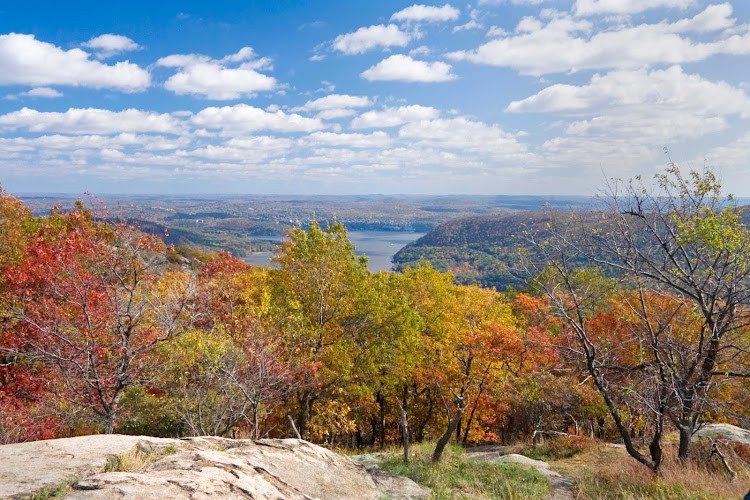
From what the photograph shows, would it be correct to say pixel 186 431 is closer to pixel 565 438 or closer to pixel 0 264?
pixel 0 264

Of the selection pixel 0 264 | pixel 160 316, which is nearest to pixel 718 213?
pixel 160 316

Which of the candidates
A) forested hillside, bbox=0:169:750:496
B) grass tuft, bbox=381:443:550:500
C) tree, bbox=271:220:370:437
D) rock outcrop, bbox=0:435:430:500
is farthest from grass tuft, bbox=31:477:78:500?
tree, bbox=271:220:370:437

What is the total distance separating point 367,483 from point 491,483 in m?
4.02

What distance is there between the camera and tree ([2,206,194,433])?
15.9 m

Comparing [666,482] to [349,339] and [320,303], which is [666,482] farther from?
[320,303]

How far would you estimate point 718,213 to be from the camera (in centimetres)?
1206

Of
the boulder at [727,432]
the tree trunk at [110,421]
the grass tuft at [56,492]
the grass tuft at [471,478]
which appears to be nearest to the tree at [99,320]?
the tree trunk at [110,421]

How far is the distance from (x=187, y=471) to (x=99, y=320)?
43.9ft

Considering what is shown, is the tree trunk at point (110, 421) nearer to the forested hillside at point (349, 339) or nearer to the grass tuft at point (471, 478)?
the forested hillside at point (349, 339)

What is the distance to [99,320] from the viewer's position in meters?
18.7

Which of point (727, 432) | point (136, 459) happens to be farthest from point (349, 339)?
point (727, 432)

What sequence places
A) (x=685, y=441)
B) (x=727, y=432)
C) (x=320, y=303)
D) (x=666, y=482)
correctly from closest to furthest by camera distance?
(x=666, y=482), (x=685, y=441), (x=727, y=432), (x=320, y=303)

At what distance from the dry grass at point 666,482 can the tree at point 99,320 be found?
51.1 ft

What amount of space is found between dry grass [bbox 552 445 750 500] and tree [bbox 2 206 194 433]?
51.1 ft
